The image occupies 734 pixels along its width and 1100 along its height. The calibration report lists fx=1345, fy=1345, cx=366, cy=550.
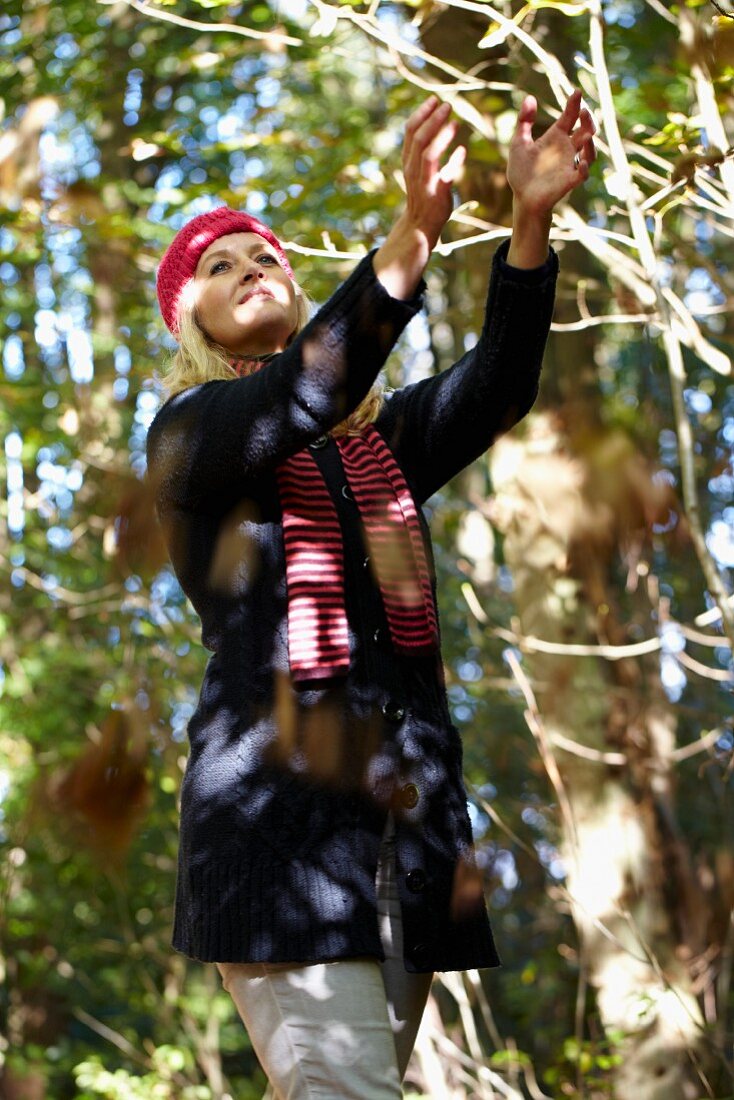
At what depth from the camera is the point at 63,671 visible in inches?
292

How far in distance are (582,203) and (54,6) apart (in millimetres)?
2506

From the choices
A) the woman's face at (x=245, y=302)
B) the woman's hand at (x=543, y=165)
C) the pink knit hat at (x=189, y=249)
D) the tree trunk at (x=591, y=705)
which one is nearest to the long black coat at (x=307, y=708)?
the woman's hand at (x=543, y=165)

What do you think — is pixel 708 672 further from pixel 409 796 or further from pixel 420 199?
pixel 420 199

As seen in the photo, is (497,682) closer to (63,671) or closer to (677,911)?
(677,911)

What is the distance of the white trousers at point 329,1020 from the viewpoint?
1.70 meters

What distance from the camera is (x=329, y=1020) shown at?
5.61ft

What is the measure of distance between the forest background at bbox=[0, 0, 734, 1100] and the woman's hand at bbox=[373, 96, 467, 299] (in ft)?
2.46

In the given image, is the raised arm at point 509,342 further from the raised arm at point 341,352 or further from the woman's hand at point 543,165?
the raised arm at point 341,352

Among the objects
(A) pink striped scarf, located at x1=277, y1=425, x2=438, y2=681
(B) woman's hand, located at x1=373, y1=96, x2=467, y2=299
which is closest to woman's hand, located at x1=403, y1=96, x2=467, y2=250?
(B) woman's hand, located at x1=373, y1=96, x2=467, y2=299

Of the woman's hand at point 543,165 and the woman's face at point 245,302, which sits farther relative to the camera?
the woman's face at point 245,302

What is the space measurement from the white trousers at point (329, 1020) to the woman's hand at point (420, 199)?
32.1 inches

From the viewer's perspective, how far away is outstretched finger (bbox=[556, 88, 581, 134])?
67.5 inches

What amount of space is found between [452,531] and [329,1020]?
545 centimetres

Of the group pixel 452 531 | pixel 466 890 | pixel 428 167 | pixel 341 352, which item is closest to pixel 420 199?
pixel 428 167
